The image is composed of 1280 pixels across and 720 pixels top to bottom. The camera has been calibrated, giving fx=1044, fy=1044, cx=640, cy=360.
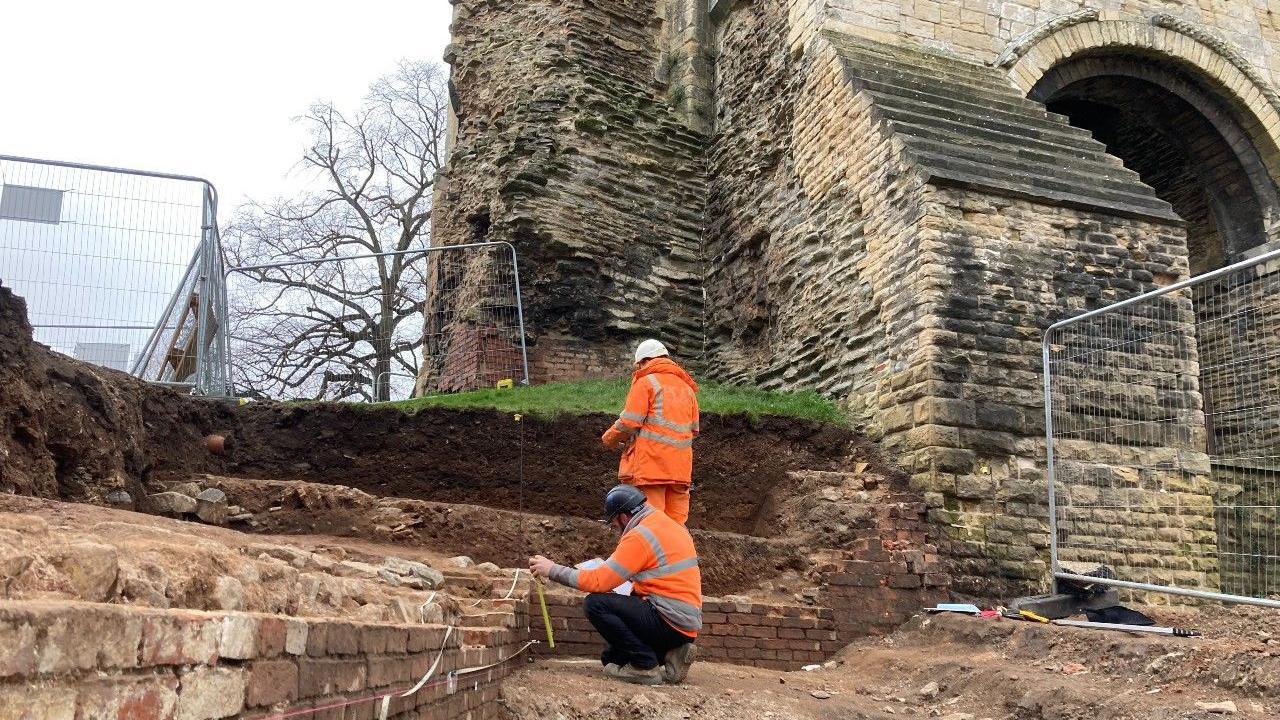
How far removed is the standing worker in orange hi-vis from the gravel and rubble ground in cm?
109

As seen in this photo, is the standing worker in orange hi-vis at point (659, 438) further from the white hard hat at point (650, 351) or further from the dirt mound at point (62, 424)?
the dirt mound at point (62, 424)

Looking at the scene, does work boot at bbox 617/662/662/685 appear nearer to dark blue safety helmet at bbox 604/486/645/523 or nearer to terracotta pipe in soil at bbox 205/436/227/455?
dark blue safety helmet at bbox 604/486/645/523

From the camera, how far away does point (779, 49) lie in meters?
11.9

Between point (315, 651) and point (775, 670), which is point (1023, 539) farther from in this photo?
point (315, 651)

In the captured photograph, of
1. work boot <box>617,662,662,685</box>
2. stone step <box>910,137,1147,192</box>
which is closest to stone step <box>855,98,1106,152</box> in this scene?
stone step <box>910,137,1147,192</box>

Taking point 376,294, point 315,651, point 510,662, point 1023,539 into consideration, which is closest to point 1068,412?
point 1023,539

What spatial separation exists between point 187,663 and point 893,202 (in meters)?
7.85

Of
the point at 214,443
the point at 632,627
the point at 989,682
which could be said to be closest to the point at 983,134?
the point at 989,682

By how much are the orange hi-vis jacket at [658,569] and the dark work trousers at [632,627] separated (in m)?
0.06

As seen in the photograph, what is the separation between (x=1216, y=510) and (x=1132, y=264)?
216 centimetres

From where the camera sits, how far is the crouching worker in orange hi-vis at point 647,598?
539 centimetres

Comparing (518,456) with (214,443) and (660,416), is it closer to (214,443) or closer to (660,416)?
(214,443)

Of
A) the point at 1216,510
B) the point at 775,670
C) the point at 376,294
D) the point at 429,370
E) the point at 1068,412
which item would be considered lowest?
the point at 775,670

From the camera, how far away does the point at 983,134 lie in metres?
9.60
